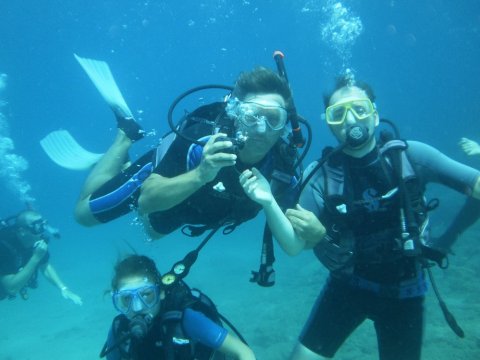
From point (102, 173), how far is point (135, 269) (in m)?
2.23

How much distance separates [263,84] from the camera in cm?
374

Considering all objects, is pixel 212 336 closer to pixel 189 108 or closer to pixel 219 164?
pixel 219 164

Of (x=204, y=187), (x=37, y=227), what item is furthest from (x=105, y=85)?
(x=37, y=227)

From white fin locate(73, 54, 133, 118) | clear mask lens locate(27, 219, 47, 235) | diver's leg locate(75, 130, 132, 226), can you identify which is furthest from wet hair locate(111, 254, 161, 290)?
clear mask lens locate(27, 219, 47, 235)

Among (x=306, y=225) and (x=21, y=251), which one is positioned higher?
(x=306, y=225)

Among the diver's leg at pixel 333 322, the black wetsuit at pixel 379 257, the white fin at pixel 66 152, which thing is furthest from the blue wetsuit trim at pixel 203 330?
the white fin at pixel 66 152

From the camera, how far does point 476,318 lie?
738 cm

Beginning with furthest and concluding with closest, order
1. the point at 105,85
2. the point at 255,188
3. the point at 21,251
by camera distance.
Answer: the point at 21,251 → the point at 105,85 → the point at 255,188

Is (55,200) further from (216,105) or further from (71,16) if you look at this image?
(216,105)

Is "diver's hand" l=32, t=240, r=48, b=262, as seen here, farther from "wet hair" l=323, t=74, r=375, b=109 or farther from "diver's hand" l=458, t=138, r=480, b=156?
"diver's hand" l=458, t=138, r=480, b=156

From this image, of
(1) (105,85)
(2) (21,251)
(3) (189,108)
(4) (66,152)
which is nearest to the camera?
(1) (105,85)

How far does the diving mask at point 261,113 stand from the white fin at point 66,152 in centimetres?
431

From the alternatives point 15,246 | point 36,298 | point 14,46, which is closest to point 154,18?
point 14,46

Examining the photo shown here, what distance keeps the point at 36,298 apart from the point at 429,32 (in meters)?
103
